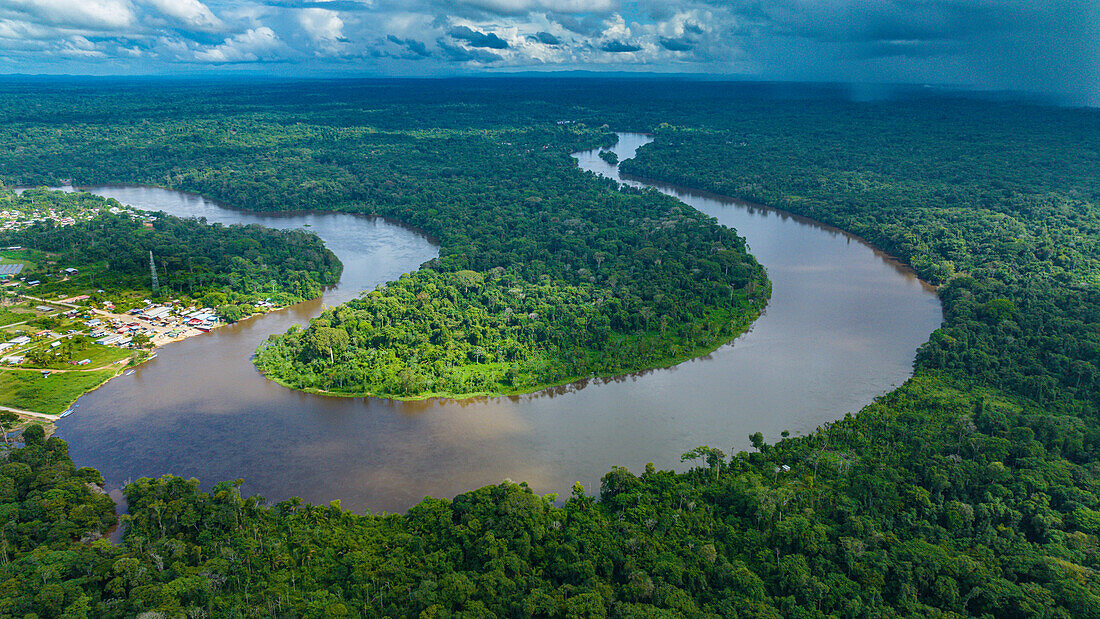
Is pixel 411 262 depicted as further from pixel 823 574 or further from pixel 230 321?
pixel 823 574

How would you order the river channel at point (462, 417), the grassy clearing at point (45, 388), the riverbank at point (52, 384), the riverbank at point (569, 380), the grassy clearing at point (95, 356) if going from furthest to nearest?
the grassy clearing at point (95, 356) < the riverbank at point (569, 380) < the grassy clearing at point (45, 388) < the riverbank at point (52, 384) < the river channel at point (462, 417)

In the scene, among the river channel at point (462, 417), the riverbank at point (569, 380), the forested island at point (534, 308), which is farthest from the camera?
the forested island at point (534, 308)

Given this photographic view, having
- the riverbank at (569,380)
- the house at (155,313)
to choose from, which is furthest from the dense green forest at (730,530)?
the house at (155,313)

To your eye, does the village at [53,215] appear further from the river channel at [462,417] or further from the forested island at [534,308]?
the river channel at [462,417]

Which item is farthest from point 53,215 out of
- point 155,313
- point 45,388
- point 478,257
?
point 478,257

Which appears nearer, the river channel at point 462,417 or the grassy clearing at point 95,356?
the river channel at point 462,417

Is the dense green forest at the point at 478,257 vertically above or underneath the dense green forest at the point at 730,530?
above
